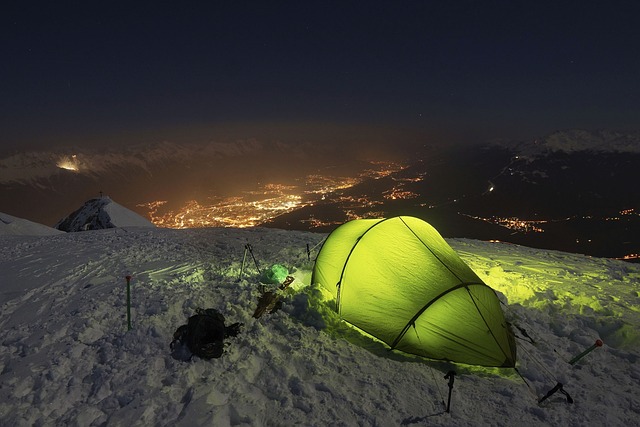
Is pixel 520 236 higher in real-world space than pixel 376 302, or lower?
lower

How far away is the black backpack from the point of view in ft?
21.1

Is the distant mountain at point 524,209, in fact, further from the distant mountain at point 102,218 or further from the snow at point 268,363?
the snow at point 268,363

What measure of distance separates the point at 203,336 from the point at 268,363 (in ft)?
4.97

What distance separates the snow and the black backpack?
0.69 ft

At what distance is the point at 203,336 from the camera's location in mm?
6613

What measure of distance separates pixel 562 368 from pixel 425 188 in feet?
634

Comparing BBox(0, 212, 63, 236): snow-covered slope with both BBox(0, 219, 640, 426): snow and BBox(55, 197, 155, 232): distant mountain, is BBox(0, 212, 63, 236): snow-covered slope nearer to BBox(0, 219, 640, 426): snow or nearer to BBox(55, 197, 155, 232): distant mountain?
BBox(55, 197, 155, 232): distant mountain

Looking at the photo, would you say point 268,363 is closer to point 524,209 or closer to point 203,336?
point 203,336

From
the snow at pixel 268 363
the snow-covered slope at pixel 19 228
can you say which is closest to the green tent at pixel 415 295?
the snow at pixel 268 363

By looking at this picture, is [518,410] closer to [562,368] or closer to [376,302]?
[562,368]

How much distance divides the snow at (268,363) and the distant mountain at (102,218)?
21.6 metres

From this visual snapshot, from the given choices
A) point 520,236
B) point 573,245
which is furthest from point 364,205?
point 573,245

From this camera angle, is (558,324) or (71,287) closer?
(558,324)

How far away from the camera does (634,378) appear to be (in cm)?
638
